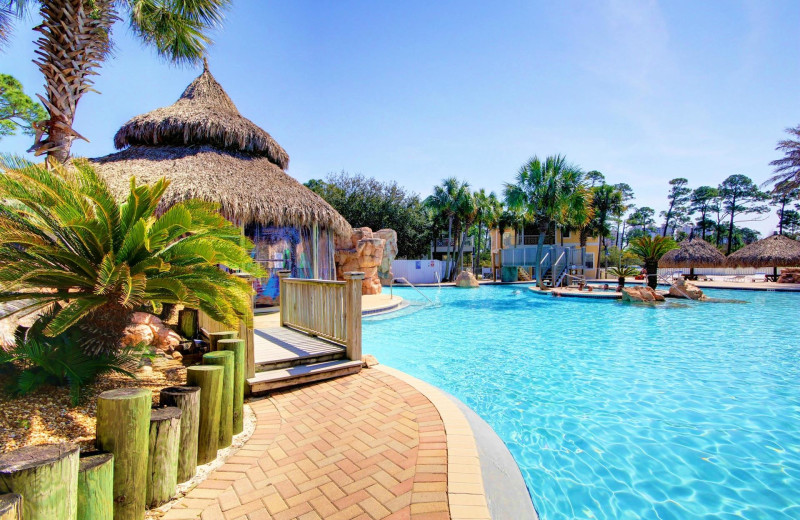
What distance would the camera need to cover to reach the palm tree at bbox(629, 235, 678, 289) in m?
17.8

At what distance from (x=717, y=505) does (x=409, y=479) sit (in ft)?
8.52

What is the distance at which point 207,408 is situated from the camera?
9.07 ft

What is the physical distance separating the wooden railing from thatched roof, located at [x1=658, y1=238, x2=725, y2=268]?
28503 mm

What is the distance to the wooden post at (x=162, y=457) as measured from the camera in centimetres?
221

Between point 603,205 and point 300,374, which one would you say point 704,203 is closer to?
point 603,205

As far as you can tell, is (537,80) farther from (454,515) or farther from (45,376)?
(45,376)

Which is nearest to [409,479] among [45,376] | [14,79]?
[45,376]

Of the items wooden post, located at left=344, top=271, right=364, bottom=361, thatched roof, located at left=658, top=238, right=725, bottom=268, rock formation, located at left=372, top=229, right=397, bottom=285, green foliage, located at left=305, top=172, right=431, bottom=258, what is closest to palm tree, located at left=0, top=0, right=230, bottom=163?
wooden post, located at left=344, top=271, right=364, bottom=361

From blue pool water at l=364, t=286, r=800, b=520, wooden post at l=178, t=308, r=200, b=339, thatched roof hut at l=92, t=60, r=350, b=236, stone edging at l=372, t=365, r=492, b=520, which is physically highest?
thatched roof hut at l=92, t=60, r=350, b=236

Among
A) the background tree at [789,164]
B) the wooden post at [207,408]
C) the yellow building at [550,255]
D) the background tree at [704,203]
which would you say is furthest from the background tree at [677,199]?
the wooden post at [207,408]

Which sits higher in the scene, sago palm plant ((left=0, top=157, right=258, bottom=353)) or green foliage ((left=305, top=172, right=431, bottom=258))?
green foliage ((left=305, top=172, right=431, bottom=258))

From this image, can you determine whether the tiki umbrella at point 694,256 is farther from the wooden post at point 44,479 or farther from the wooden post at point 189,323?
the wooden post at point 44,479

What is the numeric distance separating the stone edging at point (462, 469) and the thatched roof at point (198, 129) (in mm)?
10962

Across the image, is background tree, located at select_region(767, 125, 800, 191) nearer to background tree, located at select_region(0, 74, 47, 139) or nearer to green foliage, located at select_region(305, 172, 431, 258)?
green foliage, located at select_region(305, 172, 431, 258)
